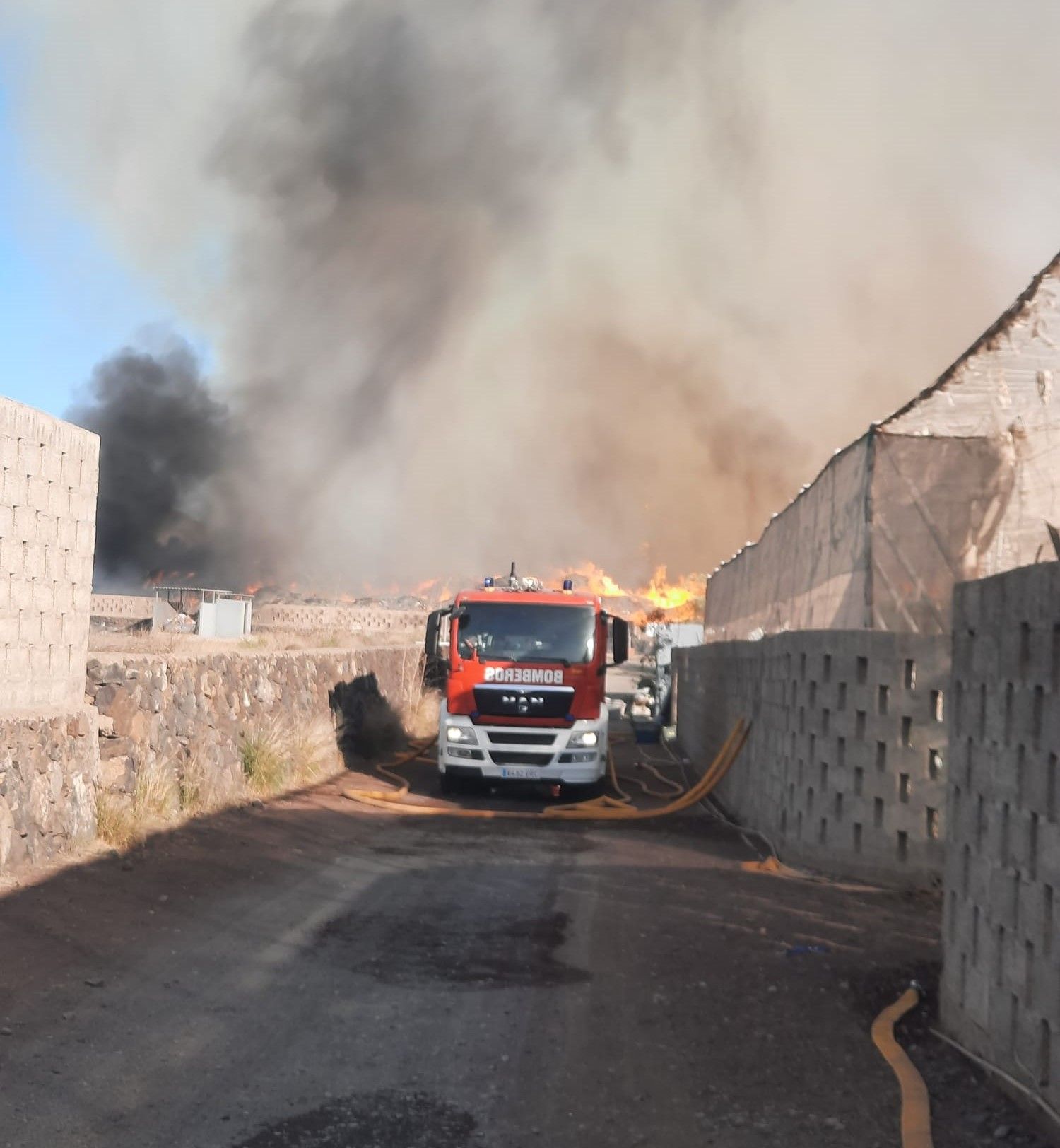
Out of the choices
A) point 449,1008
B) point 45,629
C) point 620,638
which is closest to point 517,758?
point 620,638

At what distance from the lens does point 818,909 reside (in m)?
8.68

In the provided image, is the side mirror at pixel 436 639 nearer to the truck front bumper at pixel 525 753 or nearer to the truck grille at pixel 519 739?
the truck front bumper at pixel 525 753

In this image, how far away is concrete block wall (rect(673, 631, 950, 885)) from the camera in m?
9.17

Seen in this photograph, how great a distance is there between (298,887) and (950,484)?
679 centimetres

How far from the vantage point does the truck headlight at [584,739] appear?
15.1m

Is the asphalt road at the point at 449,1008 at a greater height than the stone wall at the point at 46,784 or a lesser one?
lesser

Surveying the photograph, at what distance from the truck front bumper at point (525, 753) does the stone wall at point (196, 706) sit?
2263mm

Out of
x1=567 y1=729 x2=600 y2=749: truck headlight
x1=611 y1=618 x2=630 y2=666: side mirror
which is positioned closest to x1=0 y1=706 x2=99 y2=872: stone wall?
x1=567 y1=729 x2=600 y2=749: truck headlight

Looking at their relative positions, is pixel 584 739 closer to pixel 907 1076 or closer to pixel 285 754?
pixel 285 754

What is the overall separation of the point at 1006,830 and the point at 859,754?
4586mm

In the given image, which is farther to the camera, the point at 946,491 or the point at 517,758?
the point at 517,758

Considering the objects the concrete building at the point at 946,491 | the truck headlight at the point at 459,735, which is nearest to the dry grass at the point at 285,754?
the truck headlight at the point at 459,735

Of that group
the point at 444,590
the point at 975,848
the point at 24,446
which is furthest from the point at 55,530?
the point at 444,590

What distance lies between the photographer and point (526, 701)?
1502cm
